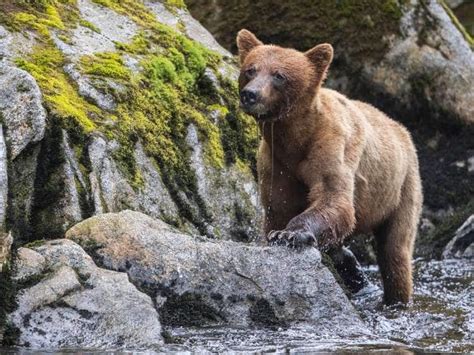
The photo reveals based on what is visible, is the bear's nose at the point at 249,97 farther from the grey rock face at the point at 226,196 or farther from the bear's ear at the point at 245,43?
the grey rock face at the point at 226,196

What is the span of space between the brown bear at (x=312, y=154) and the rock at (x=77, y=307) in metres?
1.58

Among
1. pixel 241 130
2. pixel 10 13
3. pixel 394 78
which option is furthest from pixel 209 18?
pixel 10 13

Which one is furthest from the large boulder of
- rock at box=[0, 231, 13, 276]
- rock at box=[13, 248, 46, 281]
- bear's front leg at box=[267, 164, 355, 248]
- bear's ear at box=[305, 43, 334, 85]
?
bear's ear at box=[305, 43, 334, 85]

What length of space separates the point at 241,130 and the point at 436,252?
10.9 ft

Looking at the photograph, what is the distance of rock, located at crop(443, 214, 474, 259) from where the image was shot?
1227 cm

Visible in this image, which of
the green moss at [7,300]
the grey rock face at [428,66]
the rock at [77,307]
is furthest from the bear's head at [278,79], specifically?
the grey rock face at [428,66]

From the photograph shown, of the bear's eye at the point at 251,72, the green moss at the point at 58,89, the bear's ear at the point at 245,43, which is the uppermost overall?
the bear's ear at the point at 245,43

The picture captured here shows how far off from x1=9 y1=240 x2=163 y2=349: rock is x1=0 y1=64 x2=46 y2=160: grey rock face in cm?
122

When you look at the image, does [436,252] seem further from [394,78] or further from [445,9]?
[445,9]

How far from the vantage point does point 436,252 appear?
1267cm

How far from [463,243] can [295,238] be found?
4962 millimetres

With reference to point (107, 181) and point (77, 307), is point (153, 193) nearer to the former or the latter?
point (107, 181)

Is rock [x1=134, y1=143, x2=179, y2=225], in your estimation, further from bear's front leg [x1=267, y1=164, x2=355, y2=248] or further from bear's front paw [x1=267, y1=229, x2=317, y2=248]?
bear's front paw [x1=267, y1=229, x2=317, y2=248]

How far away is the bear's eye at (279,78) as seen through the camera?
28.6ft
